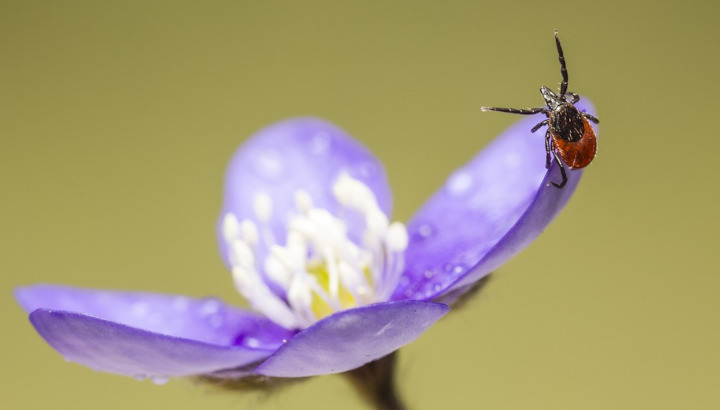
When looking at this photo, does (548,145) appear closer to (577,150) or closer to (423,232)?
(577,150)

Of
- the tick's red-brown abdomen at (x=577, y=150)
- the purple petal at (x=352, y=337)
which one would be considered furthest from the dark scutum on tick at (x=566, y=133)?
the purple petal at (x=352, y=337)

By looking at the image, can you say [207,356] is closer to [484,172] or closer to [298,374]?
[298,374]

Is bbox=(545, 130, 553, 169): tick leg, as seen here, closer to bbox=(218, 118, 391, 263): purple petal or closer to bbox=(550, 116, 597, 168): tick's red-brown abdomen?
bbox=(550, 116, 597, 168): tick's red-brown abdomen

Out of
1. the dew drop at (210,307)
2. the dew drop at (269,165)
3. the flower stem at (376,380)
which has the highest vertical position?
the dew drop at (269,165)

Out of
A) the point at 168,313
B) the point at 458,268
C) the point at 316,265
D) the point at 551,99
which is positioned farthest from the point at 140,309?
the point at 551,99

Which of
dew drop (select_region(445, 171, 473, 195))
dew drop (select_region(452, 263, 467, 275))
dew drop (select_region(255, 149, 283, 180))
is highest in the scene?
dew drop (select_region(255, 149, 283, 180))

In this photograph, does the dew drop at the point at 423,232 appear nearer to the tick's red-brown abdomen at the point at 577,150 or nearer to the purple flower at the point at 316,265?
the purple flower at the point at 316,265

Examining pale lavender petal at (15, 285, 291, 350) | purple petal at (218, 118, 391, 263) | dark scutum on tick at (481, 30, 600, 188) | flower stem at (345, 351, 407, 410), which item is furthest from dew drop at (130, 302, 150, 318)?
dark scutum on tick at (481, 30, 600, 188)
